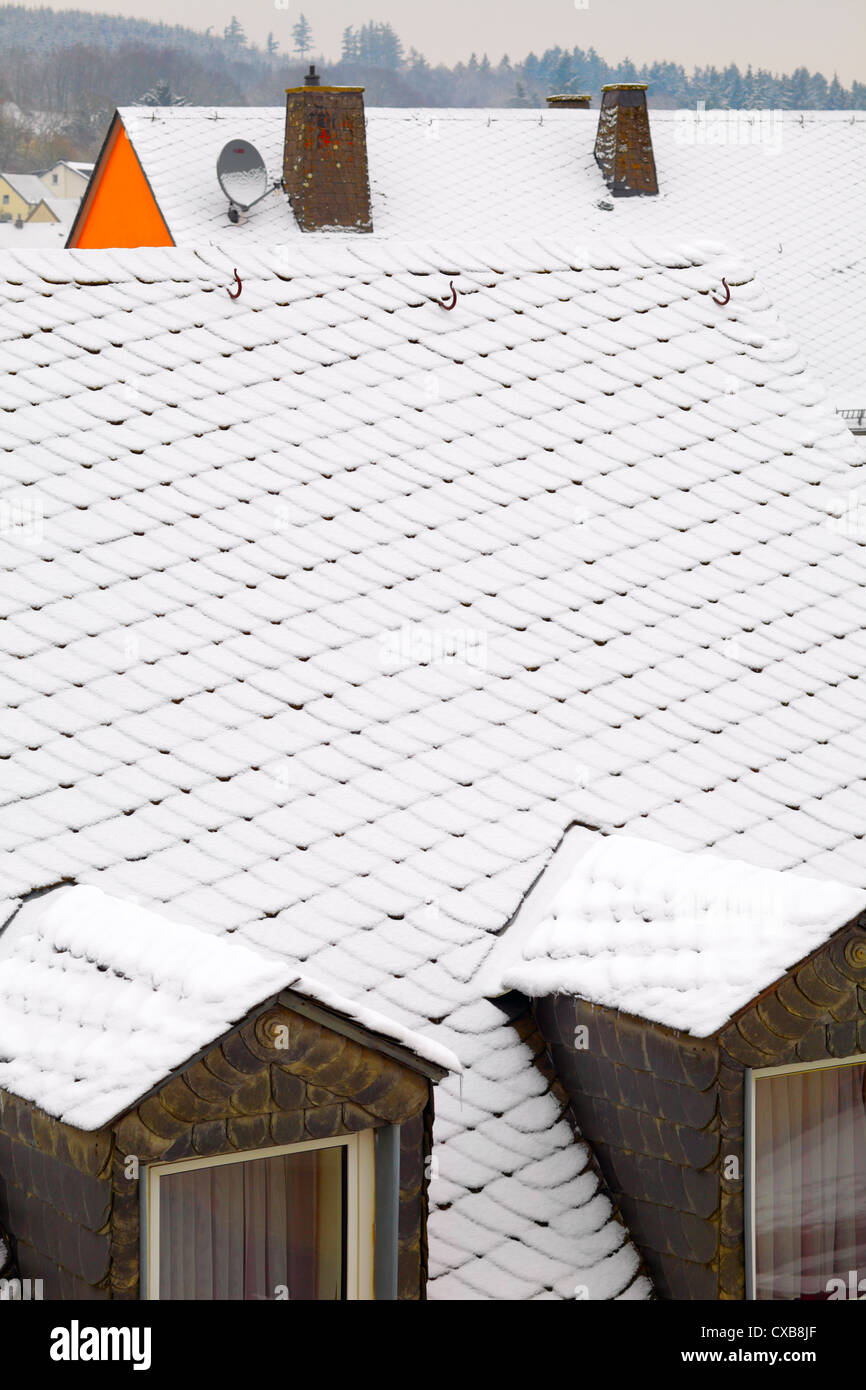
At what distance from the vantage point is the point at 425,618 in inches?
254

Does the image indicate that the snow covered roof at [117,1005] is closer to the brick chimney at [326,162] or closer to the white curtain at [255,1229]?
the white curtain at [255,1229]

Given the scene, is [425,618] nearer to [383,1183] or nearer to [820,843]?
[820,843]

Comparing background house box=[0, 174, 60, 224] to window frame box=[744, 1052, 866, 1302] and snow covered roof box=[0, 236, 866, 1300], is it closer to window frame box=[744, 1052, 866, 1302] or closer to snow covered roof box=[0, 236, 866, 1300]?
snow covered roof box=[0, 236, 866, 1300]

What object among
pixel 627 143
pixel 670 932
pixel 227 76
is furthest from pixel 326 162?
pixel 227 76

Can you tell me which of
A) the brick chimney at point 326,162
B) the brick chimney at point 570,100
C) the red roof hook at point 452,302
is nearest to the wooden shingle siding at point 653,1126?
the red roof hook at point 452,302

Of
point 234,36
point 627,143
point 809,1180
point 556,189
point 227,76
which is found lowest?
point 809,1180

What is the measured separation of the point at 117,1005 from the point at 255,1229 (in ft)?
2.30

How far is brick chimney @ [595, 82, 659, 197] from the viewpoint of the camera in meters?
26.7

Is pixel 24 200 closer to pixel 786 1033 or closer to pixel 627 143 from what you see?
pixel 627 143

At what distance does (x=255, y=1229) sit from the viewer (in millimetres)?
4145

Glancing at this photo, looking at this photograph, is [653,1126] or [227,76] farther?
[227,76]

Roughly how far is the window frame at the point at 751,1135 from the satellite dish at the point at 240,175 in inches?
861

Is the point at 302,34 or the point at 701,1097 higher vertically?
the point at 302,34

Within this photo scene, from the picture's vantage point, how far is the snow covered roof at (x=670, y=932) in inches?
172
